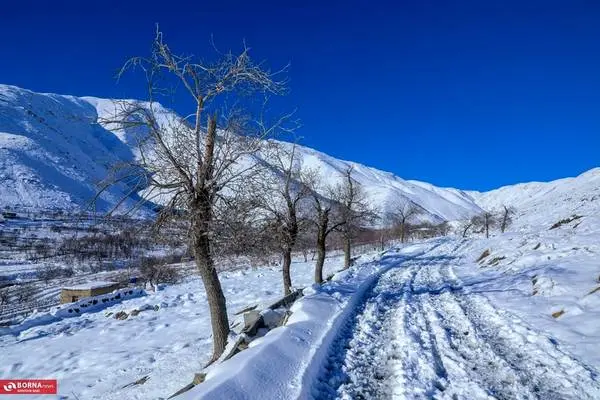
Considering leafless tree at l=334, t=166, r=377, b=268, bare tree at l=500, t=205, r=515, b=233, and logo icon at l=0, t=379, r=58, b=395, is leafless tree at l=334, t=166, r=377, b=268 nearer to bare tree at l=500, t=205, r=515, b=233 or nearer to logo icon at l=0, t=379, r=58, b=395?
logo icon at l=0, t=379, r=58, b=395

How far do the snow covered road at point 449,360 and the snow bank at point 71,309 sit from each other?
29.2 meters

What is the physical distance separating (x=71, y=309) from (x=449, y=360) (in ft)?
122

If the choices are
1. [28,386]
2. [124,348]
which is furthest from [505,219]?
[28,386]

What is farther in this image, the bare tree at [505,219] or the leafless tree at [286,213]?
the bare tree at [505,219]

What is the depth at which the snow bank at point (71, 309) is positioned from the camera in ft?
97.1

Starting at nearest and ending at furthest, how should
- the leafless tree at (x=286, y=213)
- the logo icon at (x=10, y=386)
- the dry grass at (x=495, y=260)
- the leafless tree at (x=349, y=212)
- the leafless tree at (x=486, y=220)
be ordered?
the logo icon at (x=10, y=386)
the leafless tree at (x=286, y=213)
the dry grass at (x=495, y=260)
the leafless tree at (x=349, y=212)
the leafless tree at (x=486, y=220)

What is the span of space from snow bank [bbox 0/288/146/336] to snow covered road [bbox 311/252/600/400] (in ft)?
95.7

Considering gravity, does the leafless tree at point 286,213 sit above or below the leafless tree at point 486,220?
below

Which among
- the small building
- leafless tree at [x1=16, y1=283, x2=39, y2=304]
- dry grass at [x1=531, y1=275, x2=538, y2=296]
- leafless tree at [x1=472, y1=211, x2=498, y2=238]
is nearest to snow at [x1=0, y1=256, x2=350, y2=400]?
dry grass at [x1=531, y1=275, x2=538, y2=296]

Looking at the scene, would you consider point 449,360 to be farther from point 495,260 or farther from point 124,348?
point 495,260

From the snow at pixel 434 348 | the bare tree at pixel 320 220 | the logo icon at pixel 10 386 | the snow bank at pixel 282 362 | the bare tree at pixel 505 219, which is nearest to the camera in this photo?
the snow bank at pixel 282 362

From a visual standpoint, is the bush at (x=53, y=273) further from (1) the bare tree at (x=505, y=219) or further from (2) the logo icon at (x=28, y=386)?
(1) the bare tree at (x=505, y=219)

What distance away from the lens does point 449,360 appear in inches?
302

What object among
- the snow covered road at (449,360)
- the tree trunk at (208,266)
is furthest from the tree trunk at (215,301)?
the snow covered road at (449,360)
